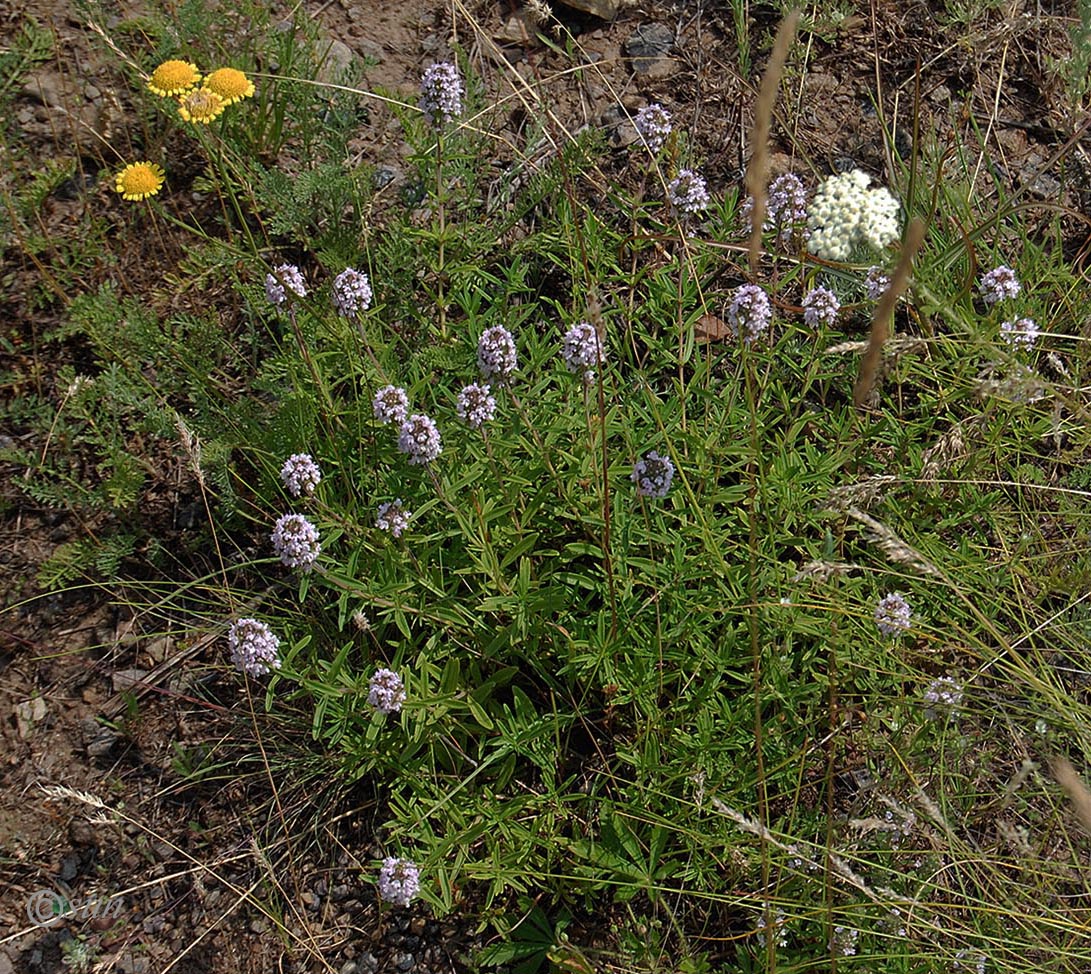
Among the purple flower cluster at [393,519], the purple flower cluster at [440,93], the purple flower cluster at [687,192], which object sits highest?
the purple flower cluster at [440,93]

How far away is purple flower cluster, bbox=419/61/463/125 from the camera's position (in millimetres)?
3807

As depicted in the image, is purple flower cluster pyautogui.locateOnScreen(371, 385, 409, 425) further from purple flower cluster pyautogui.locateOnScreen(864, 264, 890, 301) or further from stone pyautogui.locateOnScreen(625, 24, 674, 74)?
stone pyautogui.locateOnScreen(625, 24, 674, 74)

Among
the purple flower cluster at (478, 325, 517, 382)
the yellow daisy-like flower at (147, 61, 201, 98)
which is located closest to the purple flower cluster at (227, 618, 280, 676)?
the purple flower cluster at (478, 325, 517, 382)

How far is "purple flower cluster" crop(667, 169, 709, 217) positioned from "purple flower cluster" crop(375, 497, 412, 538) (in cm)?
160

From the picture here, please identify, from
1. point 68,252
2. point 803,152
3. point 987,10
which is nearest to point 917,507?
point 803,152

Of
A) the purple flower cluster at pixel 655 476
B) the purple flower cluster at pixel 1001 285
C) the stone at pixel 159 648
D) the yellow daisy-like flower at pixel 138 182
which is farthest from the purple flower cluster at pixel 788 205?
the stone at pixel 159 648

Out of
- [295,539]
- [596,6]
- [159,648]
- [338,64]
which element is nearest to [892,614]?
[295,539]

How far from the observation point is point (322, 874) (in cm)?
388

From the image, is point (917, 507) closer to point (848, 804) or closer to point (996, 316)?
point (996, 316)

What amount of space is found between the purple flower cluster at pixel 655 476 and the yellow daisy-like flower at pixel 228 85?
2.74 meters

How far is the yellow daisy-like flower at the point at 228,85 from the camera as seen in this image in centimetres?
451

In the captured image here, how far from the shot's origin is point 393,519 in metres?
3.51

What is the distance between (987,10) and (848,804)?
4.47 meters

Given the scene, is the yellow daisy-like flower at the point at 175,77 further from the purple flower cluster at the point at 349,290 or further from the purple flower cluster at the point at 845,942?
the purple flower cluster at the point at 845,942
